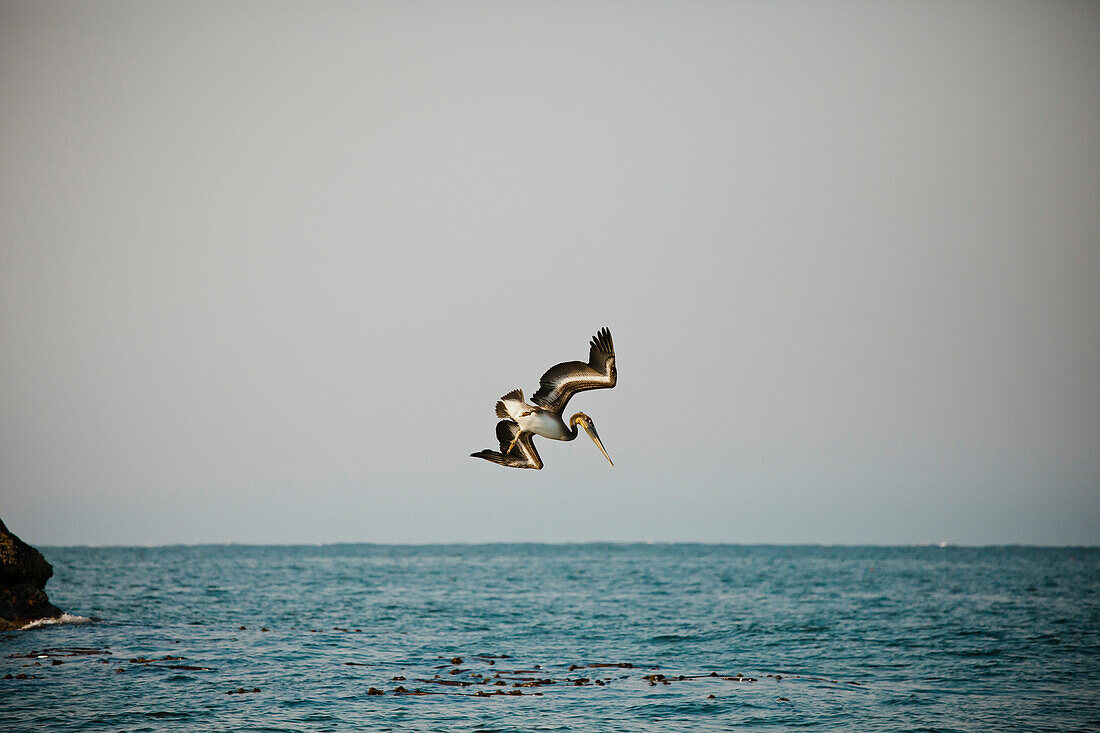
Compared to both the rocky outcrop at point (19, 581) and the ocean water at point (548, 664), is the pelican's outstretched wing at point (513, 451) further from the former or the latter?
the rocky outcrop at point (19, 581)

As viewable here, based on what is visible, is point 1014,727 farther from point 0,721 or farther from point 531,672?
point 0,721

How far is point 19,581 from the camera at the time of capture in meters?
36.2

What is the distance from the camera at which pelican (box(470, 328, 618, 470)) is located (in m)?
13.0

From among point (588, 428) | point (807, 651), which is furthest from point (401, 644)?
point (588, 428)

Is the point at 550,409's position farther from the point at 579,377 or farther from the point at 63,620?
the point at 63,620

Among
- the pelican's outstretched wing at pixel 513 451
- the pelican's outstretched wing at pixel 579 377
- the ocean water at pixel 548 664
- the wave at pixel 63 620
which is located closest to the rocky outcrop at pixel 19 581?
the wave at pixel 63 620

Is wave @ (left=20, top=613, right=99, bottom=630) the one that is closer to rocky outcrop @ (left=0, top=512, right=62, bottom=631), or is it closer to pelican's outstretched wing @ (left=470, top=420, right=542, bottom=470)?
rocky outcrop @ (left=0, top=512, right=62, bottom=631)

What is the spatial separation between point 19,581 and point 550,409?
3179 centimetres

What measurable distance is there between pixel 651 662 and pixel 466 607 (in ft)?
73.0

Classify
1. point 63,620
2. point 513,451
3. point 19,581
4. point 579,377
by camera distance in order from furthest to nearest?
point 63,620, point 19,581, point 513,451, point 579,377

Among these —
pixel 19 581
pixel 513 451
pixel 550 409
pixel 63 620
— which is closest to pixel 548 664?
pixel 513 451

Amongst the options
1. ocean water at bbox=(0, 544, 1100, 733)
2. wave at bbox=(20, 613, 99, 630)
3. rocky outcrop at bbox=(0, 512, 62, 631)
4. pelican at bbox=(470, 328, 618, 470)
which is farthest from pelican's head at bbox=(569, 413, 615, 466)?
wave at bbox=(20, 613, 99, 630)

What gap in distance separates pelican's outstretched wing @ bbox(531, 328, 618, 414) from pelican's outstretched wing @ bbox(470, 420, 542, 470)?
56 centimetres

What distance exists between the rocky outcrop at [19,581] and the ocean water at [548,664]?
1.04 metres
